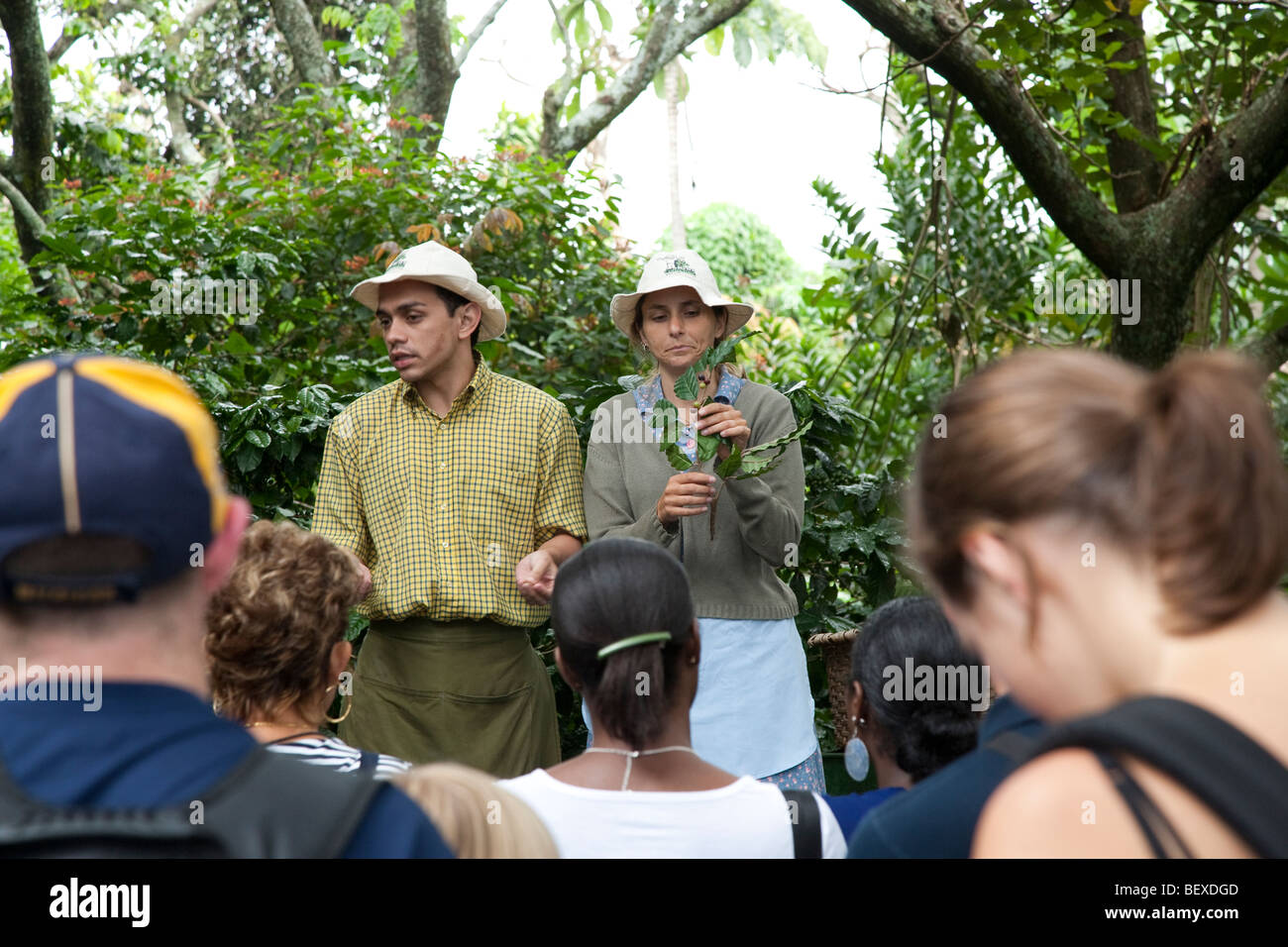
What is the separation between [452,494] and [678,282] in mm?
845

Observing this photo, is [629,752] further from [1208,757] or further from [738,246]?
[738,246]

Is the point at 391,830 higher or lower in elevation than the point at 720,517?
lower

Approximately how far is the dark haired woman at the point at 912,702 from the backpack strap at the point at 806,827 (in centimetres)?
12

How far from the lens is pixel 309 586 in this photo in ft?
7.54

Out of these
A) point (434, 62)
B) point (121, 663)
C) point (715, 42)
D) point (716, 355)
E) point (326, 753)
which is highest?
point (715, 42)

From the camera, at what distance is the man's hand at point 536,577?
3123mm

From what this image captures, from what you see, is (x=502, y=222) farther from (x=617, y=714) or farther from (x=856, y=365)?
(x=617, y=714)

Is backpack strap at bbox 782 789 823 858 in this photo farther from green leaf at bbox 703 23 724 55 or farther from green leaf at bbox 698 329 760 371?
green leaf at bbox 703 23 724 55

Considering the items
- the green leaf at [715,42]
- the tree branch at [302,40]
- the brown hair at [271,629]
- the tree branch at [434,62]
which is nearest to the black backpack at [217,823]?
the brown hair at [271,629]

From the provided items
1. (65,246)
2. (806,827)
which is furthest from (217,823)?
(65,246)

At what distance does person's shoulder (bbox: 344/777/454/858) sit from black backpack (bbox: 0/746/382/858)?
0.6 inches

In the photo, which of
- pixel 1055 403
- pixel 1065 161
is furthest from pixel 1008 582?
pixel 1065 161

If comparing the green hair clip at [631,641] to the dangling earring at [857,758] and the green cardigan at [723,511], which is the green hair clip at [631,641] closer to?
the dangling earring at [857,758]

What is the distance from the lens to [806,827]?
1936 millimetres
